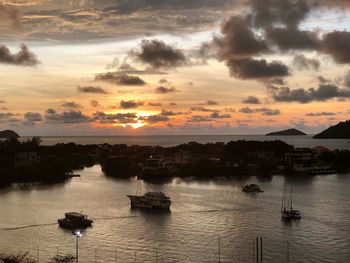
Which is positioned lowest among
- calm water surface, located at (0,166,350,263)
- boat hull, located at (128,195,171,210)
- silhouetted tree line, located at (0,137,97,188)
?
calm water surface, located at (0,166,350,263)

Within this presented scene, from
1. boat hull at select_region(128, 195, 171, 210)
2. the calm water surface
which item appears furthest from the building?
boat hull at select_region(128, 195, 171, 210)

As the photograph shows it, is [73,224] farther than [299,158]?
No

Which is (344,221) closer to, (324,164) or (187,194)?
(187,194)

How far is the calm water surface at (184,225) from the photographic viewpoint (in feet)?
66.3

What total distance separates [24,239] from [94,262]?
5.50 metres

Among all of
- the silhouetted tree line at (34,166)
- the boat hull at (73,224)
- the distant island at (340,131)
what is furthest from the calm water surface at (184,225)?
the distant island at (340,131)

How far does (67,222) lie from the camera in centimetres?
2525

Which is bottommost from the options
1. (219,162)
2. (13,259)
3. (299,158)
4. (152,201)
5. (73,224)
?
(73,224)

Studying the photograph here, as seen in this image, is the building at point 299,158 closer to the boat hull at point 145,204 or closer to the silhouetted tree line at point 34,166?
the silhouetted tree line at point 34,166

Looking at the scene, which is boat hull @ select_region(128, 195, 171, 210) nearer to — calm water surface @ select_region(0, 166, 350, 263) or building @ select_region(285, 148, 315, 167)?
calm water surface @ select_region(0, 166, 350, 263)

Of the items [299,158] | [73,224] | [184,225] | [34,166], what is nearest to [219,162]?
[299,158]

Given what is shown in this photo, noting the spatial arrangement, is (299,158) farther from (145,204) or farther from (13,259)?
(13,259)

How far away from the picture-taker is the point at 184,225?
25.6m

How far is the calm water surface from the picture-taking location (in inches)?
795
